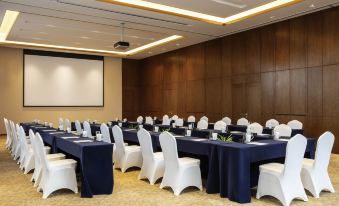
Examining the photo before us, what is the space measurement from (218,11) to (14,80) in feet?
30.8

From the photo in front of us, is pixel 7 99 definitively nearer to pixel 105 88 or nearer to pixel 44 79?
pixel 44 79

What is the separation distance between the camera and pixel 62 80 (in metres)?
14.5

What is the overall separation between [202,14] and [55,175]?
20.2 ft

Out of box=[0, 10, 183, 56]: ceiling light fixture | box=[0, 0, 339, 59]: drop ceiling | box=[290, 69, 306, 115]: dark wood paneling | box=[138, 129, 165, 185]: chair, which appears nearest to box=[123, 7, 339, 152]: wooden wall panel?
box=[290, 69, 306, 115]: dark wood paneling

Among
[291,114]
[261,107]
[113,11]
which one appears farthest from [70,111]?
[291,114]

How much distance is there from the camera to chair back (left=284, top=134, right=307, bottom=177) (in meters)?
4.01

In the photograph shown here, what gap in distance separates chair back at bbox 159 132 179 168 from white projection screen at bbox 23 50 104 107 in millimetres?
10707

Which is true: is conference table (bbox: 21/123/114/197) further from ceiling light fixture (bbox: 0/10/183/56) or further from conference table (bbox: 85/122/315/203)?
ceiling light fixture (bbox: 0/10/183/56)

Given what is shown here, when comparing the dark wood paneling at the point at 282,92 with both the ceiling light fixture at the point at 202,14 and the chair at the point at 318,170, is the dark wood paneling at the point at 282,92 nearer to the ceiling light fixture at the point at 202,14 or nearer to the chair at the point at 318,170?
the ceiling light fixture at the point at 202,14

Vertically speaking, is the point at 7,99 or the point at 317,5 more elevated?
the point at 317,5

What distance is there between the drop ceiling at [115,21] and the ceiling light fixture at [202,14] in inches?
8.3

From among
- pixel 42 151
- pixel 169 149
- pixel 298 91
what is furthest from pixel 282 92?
pixel 42 151

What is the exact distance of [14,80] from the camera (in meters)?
13.5

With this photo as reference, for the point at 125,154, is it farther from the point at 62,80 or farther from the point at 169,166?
the point at 62,80
